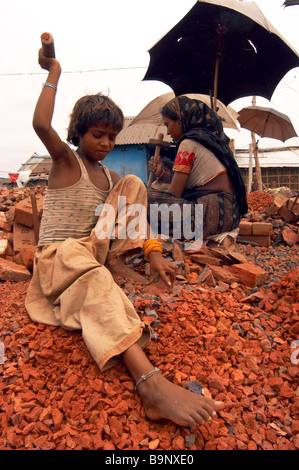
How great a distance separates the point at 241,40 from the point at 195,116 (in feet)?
6.46

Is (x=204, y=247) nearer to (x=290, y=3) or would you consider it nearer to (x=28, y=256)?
(x=28, y=256)

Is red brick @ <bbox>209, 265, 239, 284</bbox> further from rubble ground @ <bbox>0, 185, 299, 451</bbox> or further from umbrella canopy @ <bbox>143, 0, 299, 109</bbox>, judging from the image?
umbrella canopy @ <bbox>143, 0, 299, 109</bbox>

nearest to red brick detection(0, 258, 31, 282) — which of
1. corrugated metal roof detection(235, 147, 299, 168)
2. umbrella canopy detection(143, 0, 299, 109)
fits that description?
umbrella canopy detection(143, 0, 299, 109)

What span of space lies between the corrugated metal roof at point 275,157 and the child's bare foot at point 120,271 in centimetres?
1470

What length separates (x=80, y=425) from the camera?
4.78ft

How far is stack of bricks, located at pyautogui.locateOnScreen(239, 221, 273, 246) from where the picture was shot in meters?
4.59

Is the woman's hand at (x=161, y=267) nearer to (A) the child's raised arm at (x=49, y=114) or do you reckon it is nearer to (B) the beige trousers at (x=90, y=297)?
(B) the beige trousers at (x=90, y=297)

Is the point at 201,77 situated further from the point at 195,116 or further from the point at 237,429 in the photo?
Result: the point at 237,429

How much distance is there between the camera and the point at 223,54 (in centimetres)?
520

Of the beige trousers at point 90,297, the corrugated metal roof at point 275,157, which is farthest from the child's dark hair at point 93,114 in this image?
the corrugated metal roof at point 275,157

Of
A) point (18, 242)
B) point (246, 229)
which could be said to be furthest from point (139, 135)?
point (18, 242)

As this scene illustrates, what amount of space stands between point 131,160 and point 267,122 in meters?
5.62

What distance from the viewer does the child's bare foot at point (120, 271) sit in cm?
252
